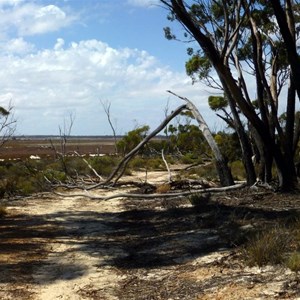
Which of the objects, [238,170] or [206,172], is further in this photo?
[238,170]

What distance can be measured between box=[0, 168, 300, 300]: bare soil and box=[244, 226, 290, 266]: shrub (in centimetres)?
14

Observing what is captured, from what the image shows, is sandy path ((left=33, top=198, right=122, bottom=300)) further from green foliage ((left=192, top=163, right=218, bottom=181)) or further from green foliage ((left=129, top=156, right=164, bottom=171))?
green foliage ((left=129, top=156, right=164, bottom=171))

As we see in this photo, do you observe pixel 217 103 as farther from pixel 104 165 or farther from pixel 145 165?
pixel 145 165

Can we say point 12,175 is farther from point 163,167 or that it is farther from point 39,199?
point 163,167

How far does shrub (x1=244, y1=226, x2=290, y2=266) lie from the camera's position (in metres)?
7.33

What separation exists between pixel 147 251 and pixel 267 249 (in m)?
2.85

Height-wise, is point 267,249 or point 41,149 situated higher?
point 41,149

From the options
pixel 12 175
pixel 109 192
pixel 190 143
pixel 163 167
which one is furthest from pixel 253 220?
pixel 190 143

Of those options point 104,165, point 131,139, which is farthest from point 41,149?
point 104,165

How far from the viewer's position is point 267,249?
7.43 m

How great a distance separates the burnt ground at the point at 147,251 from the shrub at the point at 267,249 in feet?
0.41

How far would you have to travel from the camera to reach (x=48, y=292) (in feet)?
24.1

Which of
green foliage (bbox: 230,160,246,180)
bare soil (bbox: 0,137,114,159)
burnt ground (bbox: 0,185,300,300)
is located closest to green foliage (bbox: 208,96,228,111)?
green foliage (bbox: 230,160,246,180)

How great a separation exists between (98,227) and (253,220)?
13.1 ft
